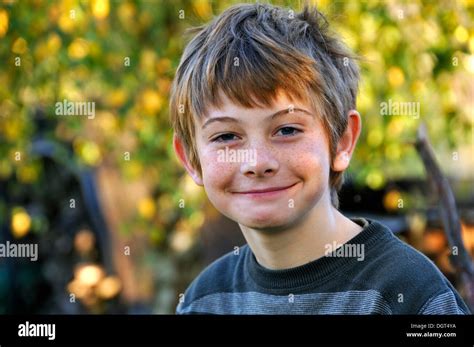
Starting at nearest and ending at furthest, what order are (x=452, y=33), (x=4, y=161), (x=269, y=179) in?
(x=269, y=179), (x=452, y=33), (x=4, y=161)

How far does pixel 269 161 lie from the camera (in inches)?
79.3

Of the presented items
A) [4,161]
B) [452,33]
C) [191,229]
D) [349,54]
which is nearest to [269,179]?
[349,54]

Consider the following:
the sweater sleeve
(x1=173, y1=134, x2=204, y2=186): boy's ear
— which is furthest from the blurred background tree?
the sweater sleeve

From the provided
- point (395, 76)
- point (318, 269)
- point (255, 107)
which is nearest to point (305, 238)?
point (318, 269)

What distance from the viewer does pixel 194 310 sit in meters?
2.29

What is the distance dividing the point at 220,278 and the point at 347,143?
1.45 ft

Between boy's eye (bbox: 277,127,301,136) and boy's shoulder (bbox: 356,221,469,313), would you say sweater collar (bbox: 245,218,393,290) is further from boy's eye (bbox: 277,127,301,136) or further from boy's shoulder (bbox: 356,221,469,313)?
boy's eye (bbox: 277,127,301,136)

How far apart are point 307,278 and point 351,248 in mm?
115

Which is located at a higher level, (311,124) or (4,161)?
(4,161)

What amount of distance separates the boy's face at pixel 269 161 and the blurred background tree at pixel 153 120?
819 mm

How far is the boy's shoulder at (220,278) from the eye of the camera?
2236 millimetres

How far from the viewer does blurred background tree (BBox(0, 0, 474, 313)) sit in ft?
13.9

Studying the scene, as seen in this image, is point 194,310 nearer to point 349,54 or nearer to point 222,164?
point 222,164

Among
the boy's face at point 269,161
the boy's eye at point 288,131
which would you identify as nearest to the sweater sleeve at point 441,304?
the boy's face at point 269,161
